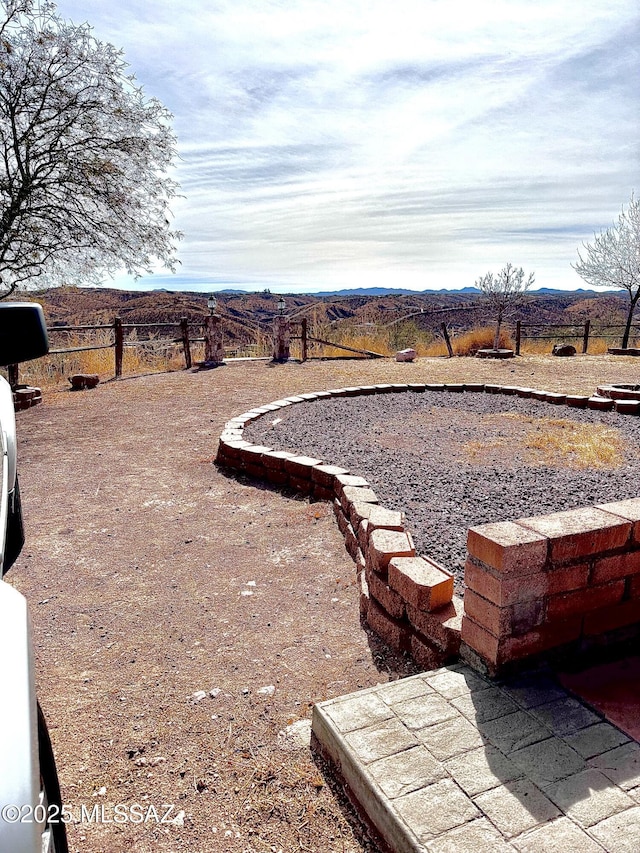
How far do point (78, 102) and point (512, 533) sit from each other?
35.0 ft

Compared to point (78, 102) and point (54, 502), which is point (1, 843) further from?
point (78, 102)

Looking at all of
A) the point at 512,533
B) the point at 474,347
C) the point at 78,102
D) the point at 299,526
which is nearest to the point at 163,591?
the point at 299,526

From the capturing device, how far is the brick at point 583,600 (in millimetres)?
2092

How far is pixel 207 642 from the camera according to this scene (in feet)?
8.91

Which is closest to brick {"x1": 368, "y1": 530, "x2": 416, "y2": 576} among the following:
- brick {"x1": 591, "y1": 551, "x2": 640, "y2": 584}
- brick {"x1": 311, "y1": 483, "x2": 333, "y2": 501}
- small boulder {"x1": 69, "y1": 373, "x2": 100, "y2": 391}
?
brick {"x1": 591, "y1": 551, "x2": 640, "y2": 584}

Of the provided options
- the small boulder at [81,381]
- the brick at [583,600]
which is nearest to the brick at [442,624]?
the brick at [583,600]

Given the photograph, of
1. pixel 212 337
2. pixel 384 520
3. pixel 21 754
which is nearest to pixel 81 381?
pixel 212 337

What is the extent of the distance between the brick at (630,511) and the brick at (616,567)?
7 cm

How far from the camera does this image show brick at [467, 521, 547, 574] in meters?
1.95

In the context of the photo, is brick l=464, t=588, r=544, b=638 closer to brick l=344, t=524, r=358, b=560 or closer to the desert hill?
brick l=344, t=524, r=358, b=560

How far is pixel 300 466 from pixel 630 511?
9.66ft

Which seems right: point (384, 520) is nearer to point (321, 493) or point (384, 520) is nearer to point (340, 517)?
point (340, 517)

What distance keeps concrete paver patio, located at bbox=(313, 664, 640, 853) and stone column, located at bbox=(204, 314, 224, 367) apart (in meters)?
11.7

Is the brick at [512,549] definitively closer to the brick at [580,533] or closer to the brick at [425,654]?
the brick at [580,533]
